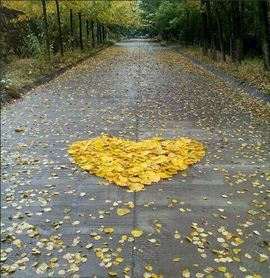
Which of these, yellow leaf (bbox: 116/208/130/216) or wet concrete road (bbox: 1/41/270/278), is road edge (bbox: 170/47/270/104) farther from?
yellow leaf (bbox: 116/208/130/216)

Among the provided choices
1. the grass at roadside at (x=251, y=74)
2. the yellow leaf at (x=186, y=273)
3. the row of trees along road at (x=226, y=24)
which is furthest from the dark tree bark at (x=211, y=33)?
the yellow leaf at (x=186, y=273)

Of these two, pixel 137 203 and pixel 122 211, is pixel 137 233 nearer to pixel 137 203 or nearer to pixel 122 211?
pixel 122 211

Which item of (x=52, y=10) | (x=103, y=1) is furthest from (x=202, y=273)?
(x=103, y=1)

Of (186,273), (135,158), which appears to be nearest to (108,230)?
(186,273)

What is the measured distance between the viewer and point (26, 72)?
1730 centimetres

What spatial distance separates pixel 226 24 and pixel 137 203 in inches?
996

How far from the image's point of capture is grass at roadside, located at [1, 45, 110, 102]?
13500 millimetres

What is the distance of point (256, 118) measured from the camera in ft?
35.0

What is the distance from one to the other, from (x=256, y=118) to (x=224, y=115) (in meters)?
0.76

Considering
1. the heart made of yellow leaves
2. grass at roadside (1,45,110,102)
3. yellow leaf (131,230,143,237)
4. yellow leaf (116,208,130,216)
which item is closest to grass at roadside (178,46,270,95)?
the heart made of yellow leaves

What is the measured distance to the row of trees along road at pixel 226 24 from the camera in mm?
19339

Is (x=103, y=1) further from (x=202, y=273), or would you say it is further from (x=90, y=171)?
(x=202, y=273)

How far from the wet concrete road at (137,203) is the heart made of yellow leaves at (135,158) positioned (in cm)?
19

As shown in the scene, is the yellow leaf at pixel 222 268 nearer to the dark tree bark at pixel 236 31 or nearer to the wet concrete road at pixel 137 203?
the wet concrete road at pixel 137 203
